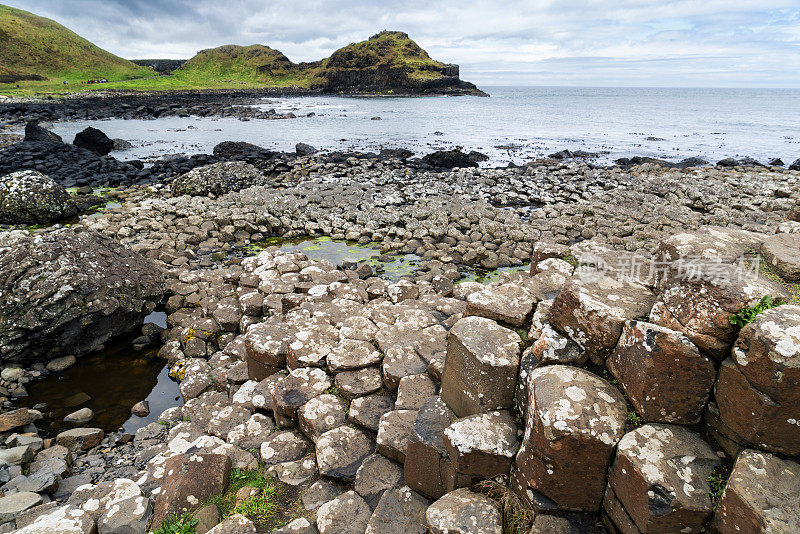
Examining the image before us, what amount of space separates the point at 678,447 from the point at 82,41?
20662 cm

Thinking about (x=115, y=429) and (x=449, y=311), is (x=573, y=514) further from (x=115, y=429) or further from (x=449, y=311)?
(x=115, y=429)

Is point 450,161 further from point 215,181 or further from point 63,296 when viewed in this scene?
point 63,296

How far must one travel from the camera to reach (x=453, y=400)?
4746 mm

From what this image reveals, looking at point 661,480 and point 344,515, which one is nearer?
point 661,480

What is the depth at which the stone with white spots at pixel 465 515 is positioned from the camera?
3.59m

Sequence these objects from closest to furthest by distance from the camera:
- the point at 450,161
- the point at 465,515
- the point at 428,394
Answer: the point at 465,515, the point at 428,394, the point at 450,161

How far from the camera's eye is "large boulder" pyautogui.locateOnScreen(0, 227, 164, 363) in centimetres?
798

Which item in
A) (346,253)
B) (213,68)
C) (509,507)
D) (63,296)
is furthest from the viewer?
(213,68)

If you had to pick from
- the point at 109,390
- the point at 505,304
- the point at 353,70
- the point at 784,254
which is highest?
the point at 353,70

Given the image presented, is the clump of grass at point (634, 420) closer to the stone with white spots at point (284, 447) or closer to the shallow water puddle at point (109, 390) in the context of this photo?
the stone with white spots at point (284, 447)

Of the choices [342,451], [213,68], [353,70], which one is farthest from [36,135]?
[213,68]

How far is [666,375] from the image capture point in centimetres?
326

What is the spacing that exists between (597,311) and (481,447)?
1.71m

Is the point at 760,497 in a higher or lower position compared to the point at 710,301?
lower
